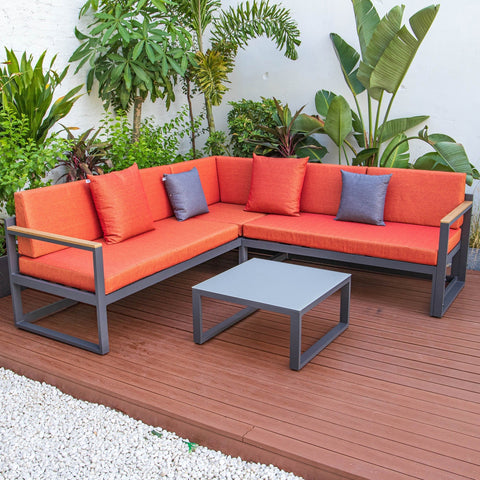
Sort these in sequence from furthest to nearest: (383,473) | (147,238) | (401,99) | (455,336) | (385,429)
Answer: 1. (401,99)
2. (147,238)
3. (455,336)
4. (385,429)
5. (383,473)

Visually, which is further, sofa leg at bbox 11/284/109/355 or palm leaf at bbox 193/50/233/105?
palm leaf at bbox 193/50/233/105

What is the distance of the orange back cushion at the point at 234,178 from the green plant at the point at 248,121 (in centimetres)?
→ 43

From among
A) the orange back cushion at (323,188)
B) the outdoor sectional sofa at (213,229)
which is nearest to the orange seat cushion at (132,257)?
the outdoor sectional sofa at (213,229)

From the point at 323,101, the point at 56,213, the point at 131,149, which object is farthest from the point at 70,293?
the point at 323,101

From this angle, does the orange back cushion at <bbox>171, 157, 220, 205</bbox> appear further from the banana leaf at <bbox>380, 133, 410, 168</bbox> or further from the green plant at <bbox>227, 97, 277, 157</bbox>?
the banana leaf at <bbox>380, 133, 410, 168</bbox>

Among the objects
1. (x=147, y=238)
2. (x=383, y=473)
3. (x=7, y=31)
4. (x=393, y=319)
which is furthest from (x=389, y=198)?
(x=7, y=31)

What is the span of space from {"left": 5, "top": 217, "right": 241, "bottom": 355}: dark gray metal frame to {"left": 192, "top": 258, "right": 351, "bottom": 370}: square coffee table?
0.42 meters

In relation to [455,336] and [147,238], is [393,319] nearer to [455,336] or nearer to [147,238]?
[455,336]

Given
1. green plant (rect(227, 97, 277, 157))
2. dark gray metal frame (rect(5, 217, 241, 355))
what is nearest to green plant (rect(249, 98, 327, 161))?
green plant (rect(227, 97, 277, 157))

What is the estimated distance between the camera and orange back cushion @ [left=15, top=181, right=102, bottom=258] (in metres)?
3.70

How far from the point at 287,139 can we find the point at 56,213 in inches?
103

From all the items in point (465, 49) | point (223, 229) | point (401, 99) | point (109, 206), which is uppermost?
point (465, 49)

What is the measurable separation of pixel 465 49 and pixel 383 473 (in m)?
4.24

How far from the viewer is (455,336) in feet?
11.9
